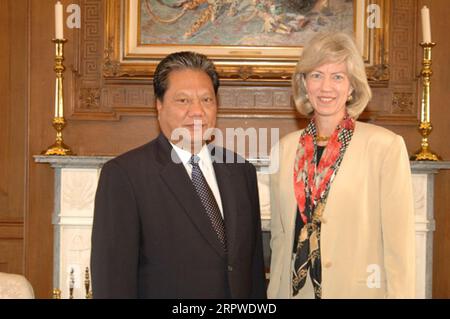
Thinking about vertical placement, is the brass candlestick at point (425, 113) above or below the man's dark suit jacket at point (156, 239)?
above

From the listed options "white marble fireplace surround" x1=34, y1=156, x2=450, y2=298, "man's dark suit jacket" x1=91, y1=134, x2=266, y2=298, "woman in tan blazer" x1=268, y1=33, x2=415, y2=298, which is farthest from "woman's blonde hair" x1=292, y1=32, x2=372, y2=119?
"white marble fireplace surround" x1=34, y1=156, x2=450, y2=298

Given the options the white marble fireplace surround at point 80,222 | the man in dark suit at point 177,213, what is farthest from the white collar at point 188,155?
the white marble fireplace surround at point 80,222

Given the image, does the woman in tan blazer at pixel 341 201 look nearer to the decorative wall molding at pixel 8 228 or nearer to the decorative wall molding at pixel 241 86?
the decorative wall molding at pixel 241 86

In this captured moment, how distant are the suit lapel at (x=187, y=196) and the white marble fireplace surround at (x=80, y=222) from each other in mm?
2398

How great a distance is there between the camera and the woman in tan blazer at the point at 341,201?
2730 mm

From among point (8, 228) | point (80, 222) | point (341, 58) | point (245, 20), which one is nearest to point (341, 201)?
point (341, 58)

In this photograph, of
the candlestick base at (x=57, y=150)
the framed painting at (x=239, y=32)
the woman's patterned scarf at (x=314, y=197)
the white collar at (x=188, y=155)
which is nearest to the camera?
the white collar at (x=188, y=155)

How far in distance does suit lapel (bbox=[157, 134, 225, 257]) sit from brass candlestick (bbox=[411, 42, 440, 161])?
8.69ft

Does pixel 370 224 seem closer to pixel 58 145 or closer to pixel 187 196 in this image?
pixel 187 196

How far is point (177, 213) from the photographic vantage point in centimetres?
252

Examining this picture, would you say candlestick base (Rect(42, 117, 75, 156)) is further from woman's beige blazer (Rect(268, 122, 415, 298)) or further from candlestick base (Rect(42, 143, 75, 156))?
woman's beige blazer (Rect(268, 122, 415, 298))

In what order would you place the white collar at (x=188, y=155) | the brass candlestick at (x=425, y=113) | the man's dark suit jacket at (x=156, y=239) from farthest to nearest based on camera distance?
the brass candlestick at (x=425, y=113) < the white collar at (x=188, y=155) < the man's dark suit jacket at (x=156, y=239)

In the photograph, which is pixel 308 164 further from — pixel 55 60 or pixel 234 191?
pixel 55 60

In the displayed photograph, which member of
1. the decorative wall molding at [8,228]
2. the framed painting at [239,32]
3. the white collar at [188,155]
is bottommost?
the decorative wall molding at [8,228]
